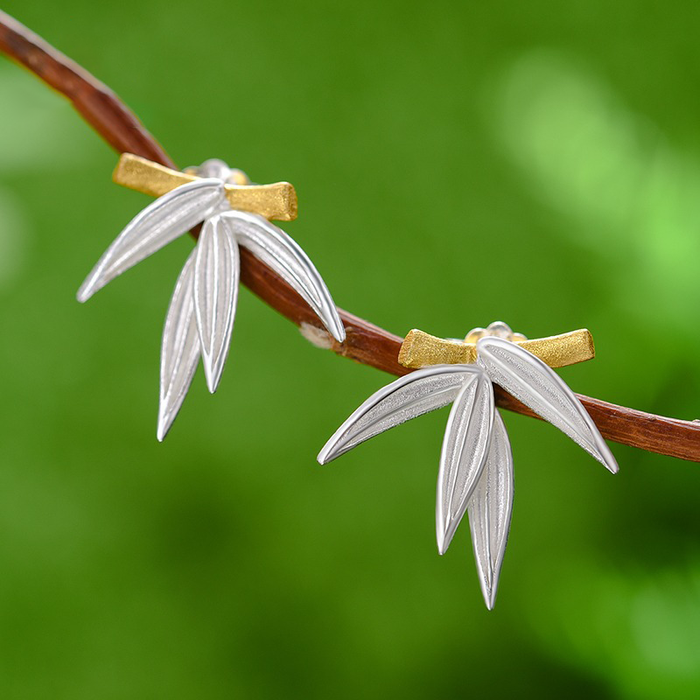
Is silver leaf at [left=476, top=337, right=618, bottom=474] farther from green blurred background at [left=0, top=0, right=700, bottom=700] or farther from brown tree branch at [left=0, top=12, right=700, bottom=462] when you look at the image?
green blurred background at [left=0, top=0, right=700, bottom=700]

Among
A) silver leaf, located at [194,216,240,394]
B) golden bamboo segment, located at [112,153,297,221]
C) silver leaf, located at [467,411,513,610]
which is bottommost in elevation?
silver leaf, located at [467,411,513,610]

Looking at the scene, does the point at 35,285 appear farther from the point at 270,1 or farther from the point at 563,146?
the point at 563,146

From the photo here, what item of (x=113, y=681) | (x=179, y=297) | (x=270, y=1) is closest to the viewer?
(x=179, y=297)

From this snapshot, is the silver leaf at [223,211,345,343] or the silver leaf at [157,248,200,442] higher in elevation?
the silver leaf at [223,211,345,343]

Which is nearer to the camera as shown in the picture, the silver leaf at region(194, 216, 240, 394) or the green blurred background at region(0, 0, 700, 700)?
the silver leaf at region(194, 216, 240, 394)

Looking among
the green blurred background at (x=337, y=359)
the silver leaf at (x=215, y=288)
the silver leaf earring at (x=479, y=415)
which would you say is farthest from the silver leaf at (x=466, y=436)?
the green blurred background at (x=337, y=359)

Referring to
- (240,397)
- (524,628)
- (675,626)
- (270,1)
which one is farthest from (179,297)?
(270,1)

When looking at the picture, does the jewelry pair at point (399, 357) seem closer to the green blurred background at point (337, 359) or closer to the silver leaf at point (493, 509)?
the silver leaf at point (493, 509)

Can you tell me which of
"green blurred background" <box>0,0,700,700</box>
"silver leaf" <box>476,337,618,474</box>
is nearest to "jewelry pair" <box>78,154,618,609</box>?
"silver leaf" <box>476,337,618,474</box>
